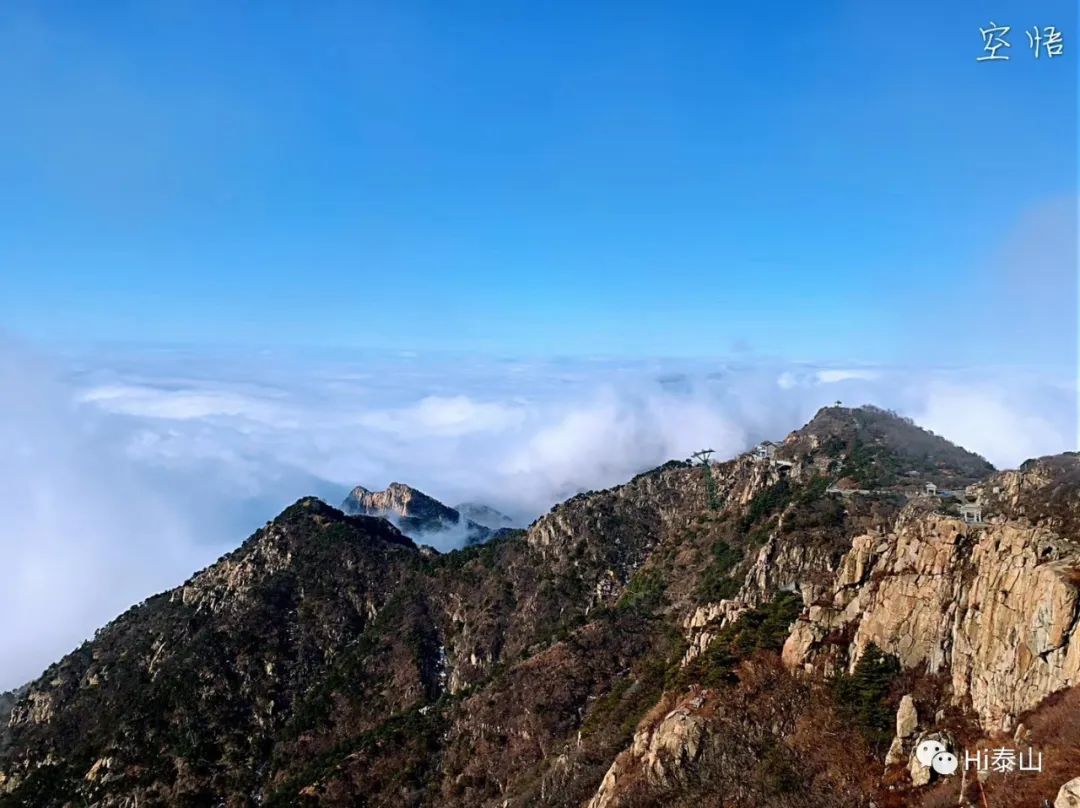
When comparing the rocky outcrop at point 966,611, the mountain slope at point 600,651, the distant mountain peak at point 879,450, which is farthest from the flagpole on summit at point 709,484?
the rocky outcrop at point 966,611

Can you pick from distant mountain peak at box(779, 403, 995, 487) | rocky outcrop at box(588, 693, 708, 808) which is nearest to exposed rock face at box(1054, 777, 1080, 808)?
rocky outcrop at box(588, 693, 708, 808)

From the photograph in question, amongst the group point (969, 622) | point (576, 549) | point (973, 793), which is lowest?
point (576, 549)

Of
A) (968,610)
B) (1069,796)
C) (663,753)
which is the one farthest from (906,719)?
(1069,796)

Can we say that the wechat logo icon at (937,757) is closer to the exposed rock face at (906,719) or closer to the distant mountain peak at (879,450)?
the exposed rock face at (906,719)

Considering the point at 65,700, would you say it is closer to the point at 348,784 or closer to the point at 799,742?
the point at 348,784

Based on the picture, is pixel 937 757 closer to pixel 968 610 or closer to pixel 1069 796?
pixel 968 610

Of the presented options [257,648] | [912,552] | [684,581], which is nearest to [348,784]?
[257,648]
